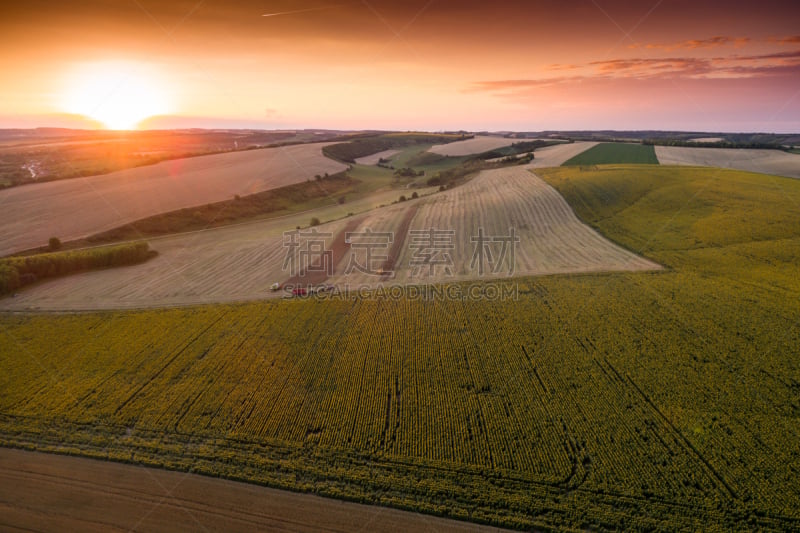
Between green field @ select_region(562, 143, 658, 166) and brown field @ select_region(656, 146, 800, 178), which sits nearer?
brown field @ select_region(656, 146, 800, 178)

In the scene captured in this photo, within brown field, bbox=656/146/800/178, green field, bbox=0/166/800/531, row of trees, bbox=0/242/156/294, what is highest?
brown field, bbox=656/146/800/178

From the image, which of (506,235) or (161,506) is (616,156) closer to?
(506,235)

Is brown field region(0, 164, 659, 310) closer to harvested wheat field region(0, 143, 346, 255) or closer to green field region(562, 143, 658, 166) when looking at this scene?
harvested wheat field region(0, 143, 346, 255)

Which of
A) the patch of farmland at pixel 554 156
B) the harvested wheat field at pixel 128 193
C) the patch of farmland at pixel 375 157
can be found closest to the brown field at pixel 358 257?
the harvested wheat field at pixel 128 193

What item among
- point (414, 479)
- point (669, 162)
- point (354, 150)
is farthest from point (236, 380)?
point (354, 150)

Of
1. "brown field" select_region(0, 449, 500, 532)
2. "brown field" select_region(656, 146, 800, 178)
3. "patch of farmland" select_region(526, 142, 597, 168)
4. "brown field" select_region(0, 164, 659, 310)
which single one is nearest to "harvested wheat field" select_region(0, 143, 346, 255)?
"brown field" select_region(0, 164, 659, 310)
